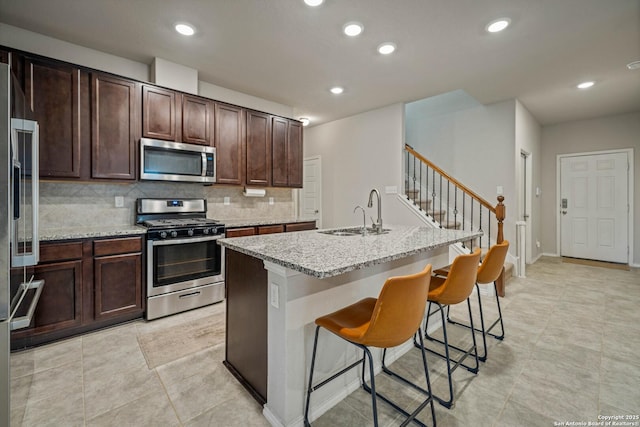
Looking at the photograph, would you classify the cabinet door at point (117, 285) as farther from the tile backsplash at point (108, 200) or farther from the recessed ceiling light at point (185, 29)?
the recessed ceiling light at point (185, 29)

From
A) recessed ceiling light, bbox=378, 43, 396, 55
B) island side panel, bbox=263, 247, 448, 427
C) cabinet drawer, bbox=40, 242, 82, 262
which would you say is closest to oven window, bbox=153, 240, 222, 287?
cabinet drawer, bbox=40, 242, 82, 262

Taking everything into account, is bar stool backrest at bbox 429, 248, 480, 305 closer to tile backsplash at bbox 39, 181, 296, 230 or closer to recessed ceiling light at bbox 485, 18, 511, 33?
recessed ceiling light at bbox 485, 18, 511, 33

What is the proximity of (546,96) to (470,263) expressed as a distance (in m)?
4.19

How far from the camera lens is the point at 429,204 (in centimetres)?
520

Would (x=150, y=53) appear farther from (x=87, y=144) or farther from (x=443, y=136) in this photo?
(x=443, y=136)

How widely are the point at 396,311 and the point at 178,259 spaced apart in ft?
8.14

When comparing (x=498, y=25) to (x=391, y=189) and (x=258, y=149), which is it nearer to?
(x=391, y=189)

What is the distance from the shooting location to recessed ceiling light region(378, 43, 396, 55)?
114 inches

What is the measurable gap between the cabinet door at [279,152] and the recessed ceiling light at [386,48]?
1.78 meters

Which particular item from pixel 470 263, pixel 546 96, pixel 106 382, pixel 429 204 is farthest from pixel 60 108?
pixel 546 96

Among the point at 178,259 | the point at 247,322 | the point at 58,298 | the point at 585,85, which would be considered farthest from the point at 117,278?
the point at 585,85

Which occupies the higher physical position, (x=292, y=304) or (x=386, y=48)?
(x=386, y=48)

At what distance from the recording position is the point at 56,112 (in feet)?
8.39

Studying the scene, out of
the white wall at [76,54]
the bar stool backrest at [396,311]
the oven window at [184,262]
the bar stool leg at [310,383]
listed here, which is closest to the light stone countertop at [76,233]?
the oven window at [184,262]
